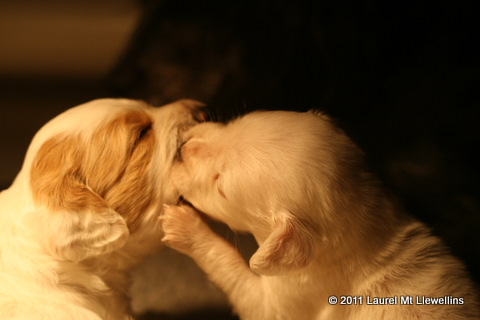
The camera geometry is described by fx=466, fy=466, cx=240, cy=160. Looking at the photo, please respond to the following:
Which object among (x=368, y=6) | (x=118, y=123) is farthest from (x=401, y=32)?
(x=118, y=123)

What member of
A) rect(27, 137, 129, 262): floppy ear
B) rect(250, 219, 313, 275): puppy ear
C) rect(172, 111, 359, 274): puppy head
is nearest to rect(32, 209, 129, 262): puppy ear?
rect(27, 137, 129, 262): floppy ear

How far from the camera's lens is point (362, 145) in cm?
204

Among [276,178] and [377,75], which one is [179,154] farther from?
[377,75]

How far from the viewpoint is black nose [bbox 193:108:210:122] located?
2.26 meters

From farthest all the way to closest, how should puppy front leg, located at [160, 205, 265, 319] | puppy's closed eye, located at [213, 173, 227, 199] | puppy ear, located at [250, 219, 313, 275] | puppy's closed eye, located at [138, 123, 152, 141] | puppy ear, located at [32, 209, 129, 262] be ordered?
1. puppy front leg, located at [160, 205, 265, 319]
2. puppy's closed eye, located at [138, 123, 152, 141]
3. puppy's closed eye, located at [213, 173, 227, 199]
4. puppy ear, located at [32, 209, 129, 262]
5. puppy ear, located at [250, 219, 313, 275]

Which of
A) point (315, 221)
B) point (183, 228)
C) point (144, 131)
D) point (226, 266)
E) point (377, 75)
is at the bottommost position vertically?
point (226, 266)

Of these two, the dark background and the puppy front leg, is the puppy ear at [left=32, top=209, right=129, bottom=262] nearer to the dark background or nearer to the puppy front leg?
the puppy front leg

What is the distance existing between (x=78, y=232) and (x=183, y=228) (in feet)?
1.59

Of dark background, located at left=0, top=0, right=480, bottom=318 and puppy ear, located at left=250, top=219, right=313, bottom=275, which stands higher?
dark background, located at left=0, top=0, right=480, bottom=318

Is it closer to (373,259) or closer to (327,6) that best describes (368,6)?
(327,6)

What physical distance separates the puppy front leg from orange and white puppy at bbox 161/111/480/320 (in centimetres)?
9

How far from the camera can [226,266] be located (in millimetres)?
2256

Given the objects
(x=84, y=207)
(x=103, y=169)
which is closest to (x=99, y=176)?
(x=103, y=169)

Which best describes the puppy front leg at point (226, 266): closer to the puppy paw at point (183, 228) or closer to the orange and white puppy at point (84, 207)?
the puppy paw at point (183, 228)
